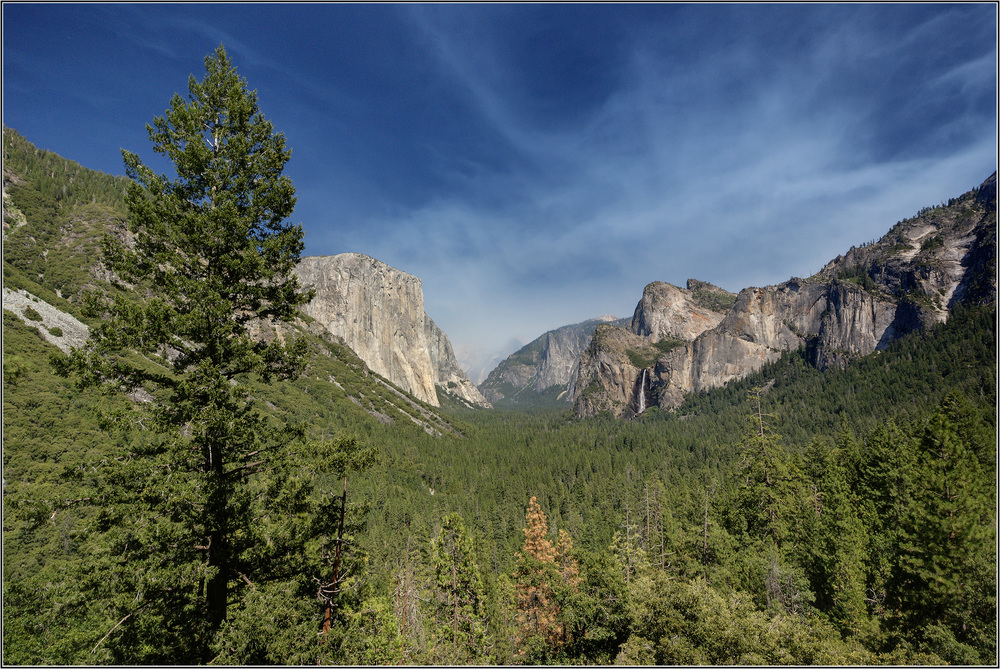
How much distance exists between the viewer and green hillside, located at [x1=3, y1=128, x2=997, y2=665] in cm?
847

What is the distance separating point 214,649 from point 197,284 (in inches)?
286

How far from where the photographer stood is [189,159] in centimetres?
946

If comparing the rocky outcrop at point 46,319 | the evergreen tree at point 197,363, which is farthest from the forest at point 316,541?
the rocky outcrop at point 46,319

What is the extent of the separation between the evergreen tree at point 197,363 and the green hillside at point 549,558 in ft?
0.75

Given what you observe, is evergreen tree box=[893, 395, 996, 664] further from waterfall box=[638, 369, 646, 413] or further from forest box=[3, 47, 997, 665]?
waterfall box=[638, 369, 646, 413]

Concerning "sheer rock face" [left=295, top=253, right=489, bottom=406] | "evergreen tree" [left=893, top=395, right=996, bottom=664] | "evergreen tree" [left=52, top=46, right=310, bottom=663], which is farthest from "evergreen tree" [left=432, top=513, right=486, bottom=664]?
"sheer rock face" [left=295, top=253, right=489, bottom=406]

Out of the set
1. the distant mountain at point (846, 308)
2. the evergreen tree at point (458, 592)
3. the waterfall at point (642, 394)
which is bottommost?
the evergreen tree at point (458, 592)

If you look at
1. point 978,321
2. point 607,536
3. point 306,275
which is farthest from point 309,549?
point 306,275

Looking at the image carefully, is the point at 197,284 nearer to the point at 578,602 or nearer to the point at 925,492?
the point at 578,602

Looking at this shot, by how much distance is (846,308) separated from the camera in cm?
14525

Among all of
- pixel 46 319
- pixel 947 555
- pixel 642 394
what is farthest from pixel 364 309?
pixel 947 555

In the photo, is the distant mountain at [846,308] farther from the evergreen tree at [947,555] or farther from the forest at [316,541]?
the evergreen tree at [947,555]

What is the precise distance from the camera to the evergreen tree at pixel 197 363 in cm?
823

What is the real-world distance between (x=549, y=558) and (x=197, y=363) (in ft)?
106
